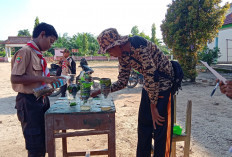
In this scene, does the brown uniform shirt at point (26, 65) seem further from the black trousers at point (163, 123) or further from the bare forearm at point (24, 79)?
the black trousers at point (163, 123)

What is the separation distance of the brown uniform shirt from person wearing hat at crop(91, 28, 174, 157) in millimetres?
696

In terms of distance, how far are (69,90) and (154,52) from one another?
101cm

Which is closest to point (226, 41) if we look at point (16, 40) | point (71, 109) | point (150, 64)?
point (150, 64)

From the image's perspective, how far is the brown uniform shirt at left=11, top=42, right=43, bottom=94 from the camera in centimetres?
190

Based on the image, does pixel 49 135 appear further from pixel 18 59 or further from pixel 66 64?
pixel 66 64

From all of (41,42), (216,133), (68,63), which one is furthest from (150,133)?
(68,63)

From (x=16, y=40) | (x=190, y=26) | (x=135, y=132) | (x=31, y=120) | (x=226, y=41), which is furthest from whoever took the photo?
(x=16, y=40)

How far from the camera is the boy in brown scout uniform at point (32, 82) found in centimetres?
192

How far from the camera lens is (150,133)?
2193mm

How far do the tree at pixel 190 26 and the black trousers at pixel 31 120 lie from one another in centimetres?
742

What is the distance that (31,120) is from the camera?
6.64 feet

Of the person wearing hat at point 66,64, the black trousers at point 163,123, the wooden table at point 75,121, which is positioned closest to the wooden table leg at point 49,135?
the wooden table at point 75,121

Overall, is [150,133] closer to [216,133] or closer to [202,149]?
[202,149]

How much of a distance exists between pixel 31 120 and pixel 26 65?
23.5 inches
